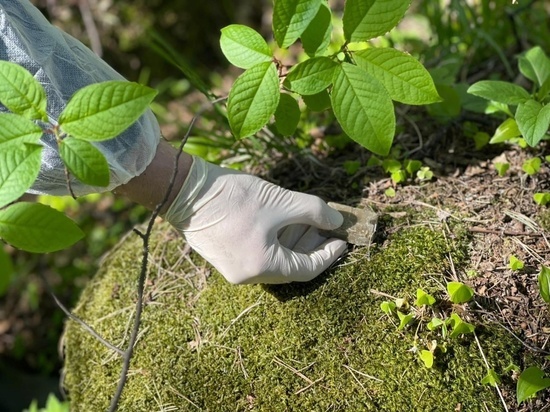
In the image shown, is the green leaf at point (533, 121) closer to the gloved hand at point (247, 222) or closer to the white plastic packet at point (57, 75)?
the gloved hand at point (247, 222)

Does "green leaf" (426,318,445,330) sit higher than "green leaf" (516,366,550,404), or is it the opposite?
"green leaf" (426,318,445,330)

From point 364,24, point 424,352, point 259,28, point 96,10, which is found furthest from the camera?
point 259,28

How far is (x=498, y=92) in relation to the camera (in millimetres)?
1507

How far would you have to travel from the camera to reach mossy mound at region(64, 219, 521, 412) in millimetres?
1336

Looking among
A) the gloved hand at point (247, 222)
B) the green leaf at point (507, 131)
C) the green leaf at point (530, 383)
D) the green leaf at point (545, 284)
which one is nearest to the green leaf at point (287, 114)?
the gloved hand at point (247, 222)

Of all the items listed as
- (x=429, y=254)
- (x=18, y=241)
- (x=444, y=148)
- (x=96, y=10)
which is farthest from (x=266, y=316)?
(x=96, y=10)

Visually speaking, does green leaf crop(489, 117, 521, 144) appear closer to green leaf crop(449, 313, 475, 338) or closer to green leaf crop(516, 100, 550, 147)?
green leaf crop(516, 100, 550, 147)

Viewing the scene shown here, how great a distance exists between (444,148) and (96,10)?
2767mm

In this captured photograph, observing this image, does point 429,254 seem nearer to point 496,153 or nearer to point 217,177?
point 496,153

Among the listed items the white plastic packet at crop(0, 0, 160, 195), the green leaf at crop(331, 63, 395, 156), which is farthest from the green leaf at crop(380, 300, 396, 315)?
the white plastic packet at crop(0, 0, 160, 195)

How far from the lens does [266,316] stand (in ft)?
4.99

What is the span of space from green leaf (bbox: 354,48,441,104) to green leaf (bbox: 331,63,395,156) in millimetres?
54

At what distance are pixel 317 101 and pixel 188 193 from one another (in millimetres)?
439

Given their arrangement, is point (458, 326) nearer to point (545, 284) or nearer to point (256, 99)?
point (545, 284)
